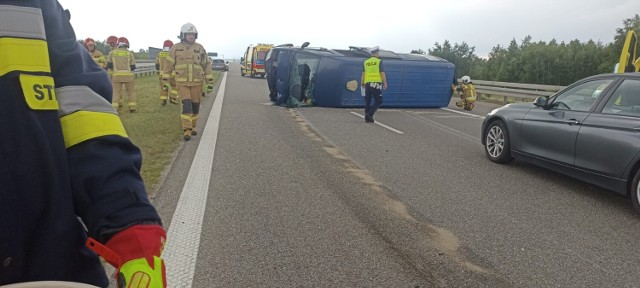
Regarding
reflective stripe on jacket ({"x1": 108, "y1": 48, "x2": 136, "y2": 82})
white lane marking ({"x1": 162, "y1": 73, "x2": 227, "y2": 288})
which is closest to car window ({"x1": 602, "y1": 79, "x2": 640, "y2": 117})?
white lane marking ({"x1": 162, "y1": 73, "x2": 227, "y2": 288})

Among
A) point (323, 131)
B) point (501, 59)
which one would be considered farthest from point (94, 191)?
point (501, 59)

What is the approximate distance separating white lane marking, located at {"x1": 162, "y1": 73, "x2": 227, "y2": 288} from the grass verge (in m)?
0.40

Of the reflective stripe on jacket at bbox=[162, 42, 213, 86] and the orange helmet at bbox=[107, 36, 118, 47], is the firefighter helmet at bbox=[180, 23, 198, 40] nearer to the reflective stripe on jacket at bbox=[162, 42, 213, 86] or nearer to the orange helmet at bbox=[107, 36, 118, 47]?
the reflective stripe on jacket at bbox=[162, 42, 213, 86]

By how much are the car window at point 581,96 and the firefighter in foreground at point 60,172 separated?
5682mm

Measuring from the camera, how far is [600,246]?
3.83m

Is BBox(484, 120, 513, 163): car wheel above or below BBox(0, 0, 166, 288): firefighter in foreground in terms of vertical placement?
below

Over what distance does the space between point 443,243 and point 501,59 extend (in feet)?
143

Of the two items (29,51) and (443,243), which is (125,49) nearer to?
(443,243)

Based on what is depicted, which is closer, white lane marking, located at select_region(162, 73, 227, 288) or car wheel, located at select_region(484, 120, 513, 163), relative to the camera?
white lane marking, located at select_region(162, 73, 227, 288)

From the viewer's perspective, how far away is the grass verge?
5718 millimetres

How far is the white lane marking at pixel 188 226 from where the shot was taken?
10.1 feet

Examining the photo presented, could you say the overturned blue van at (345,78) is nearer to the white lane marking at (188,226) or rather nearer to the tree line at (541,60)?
the white lane marking at (188,226)

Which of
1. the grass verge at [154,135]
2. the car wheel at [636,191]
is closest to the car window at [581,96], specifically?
the car wheel at [636,191]

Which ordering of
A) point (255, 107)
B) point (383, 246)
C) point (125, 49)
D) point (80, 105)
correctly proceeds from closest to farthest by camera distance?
point (80, 105)
point (383, 246)
point (125, 49)
point (255, 107)
